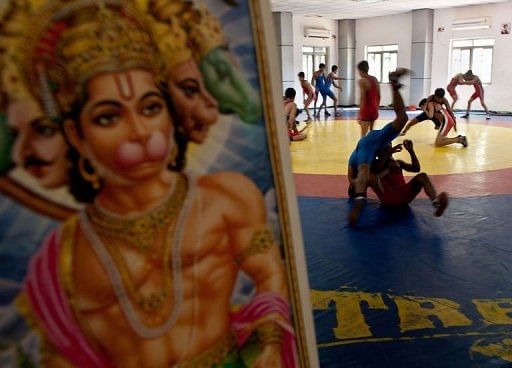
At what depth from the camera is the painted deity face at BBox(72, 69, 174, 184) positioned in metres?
1.26

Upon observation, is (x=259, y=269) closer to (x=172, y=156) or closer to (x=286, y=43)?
(x=172, y=156)

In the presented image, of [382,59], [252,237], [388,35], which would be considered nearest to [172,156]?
[252,237]

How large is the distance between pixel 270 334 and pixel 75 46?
99cm

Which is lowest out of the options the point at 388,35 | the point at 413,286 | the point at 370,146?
the point at 413,286

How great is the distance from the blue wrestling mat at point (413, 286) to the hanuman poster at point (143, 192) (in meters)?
1.29

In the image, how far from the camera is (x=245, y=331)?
147 cm

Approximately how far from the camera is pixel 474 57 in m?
15.8

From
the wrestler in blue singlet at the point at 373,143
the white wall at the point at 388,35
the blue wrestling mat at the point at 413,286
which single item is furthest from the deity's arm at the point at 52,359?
the white wall at the point at 388,35

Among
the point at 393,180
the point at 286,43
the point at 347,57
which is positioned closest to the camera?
the point at 393,180

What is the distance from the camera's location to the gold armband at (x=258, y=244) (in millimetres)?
1480

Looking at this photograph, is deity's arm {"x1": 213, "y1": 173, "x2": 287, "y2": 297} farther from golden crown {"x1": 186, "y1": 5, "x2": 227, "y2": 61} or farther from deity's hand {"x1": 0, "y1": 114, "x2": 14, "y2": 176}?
deity's hand {"x1": 0, "y1": 114, "x2": 14, "y2": 176}

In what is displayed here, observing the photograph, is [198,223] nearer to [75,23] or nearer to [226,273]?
[226,273]

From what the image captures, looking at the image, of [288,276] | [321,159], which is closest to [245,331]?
[288,276]

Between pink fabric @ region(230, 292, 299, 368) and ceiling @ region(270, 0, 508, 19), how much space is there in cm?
1250
